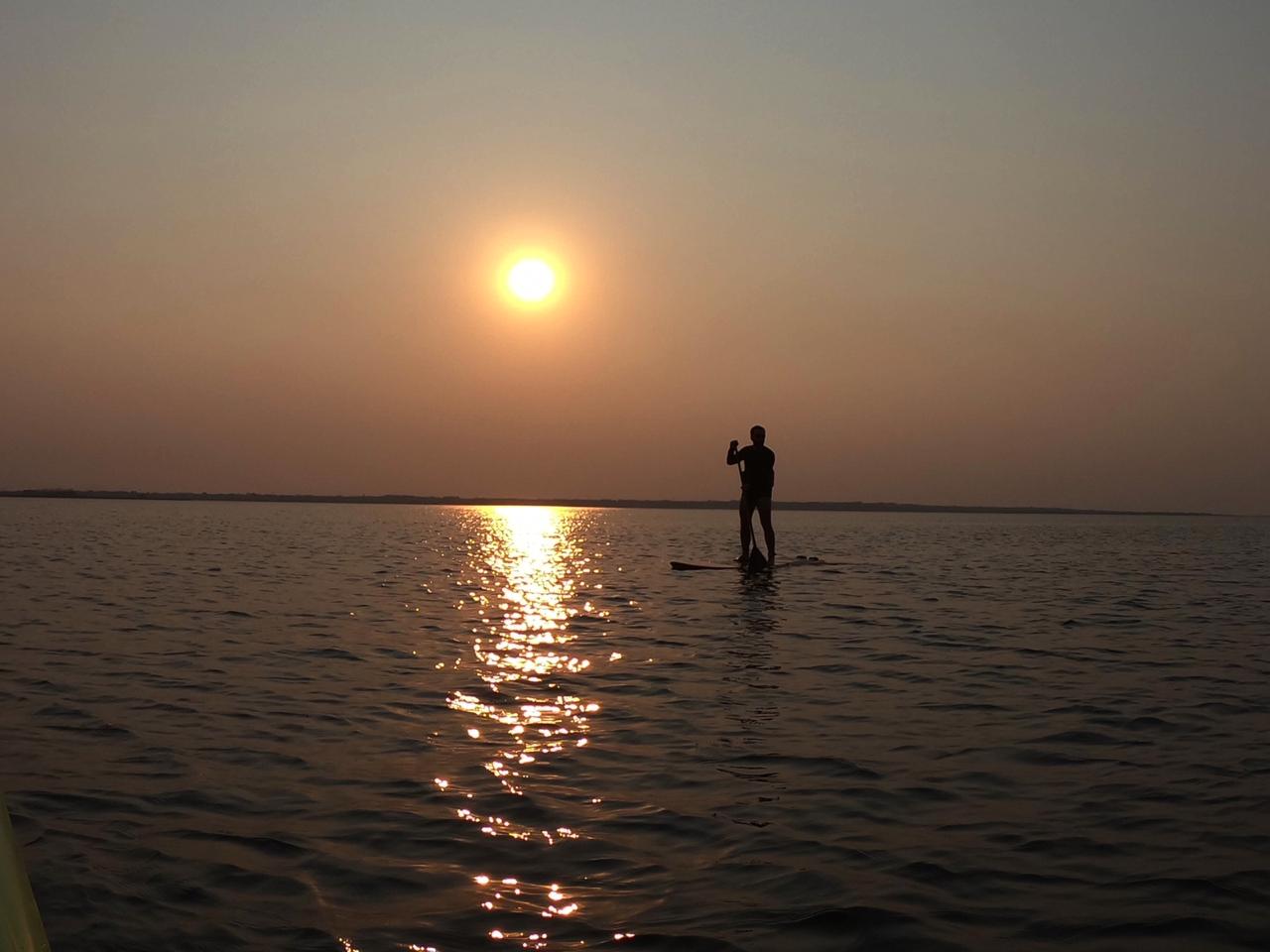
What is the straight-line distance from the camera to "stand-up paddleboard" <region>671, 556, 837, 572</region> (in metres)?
26.5

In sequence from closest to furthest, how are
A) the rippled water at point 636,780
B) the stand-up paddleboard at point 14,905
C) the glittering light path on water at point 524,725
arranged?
the stand-up paddleboard at point 14,905 → the rippled water at point 636,780 → the glittering light path on water at point 524,725

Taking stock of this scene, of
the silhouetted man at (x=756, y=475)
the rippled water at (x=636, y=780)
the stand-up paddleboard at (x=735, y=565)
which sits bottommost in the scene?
the rippled water at (x=636, y=780)

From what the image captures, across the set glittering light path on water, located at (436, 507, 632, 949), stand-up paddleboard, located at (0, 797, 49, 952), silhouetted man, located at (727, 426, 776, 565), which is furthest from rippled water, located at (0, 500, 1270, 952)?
silhouetted man, located at (727, 426, 776, 565)

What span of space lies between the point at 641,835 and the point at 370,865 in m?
1.40

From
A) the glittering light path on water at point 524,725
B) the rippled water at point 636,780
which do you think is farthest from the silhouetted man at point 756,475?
the rippled water at point 636,780

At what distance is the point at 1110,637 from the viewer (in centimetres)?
1419

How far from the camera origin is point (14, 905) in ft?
8.39

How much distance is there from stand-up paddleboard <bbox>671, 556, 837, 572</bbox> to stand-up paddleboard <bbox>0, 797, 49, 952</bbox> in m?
23.6

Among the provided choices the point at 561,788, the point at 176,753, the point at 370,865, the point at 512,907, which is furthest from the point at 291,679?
the point at 512,907

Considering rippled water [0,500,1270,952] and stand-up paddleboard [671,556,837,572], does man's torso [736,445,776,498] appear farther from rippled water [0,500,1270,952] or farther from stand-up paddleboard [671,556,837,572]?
rippled water [0,500,1270,952]

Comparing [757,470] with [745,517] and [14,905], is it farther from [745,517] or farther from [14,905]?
[14,905]

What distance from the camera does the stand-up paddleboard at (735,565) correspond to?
2653 cm

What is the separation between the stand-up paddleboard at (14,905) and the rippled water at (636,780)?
6.45 ft

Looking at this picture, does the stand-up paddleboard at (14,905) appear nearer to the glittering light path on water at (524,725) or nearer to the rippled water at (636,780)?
the rippled water at (636,780)
